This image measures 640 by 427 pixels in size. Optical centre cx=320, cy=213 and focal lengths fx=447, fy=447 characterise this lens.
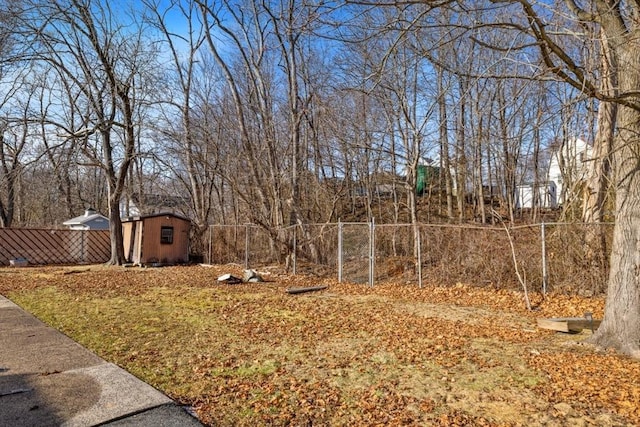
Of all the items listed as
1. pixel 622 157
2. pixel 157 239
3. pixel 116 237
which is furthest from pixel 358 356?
pixel 116 237

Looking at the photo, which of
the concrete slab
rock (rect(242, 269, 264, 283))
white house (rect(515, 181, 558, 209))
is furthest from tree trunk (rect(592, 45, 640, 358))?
white house (rect(515, 181, 558, 209))

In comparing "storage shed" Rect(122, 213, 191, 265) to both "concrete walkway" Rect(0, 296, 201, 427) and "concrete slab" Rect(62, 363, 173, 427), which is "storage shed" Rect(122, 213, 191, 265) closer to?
"concrete walkway" Rect(0, 296, 201, 427)

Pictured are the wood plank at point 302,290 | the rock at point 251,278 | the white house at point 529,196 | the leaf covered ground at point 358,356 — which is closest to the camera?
the leaf covered ground at point 358,356

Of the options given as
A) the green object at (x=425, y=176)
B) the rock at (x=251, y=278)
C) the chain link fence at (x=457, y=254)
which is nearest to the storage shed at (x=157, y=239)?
the chain link fence at (x=457, y=254)

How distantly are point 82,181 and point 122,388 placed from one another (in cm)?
3362

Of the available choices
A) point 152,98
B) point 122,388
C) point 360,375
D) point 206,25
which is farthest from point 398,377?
point 206,25

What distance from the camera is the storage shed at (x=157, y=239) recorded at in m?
16.6

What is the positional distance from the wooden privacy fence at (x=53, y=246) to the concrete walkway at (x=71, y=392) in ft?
46.6

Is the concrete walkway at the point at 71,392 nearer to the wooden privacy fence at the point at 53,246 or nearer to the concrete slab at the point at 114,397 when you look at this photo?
the concrete slab at the point at 114,397

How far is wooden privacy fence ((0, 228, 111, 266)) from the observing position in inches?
662

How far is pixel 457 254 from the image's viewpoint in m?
10.2

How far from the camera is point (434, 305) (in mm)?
8133

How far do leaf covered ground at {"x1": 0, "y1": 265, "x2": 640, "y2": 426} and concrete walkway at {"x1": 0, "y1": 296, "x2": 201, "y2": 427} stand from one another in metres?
0.22

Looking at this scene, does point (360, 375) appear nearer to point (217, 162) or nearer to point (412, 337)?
point (412, 337)
